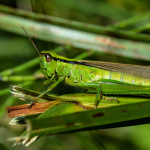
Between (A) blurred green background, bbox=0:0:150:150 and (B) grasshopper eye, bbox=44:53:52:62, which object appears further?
(A) blurred green background, bbox=0:0:150:150

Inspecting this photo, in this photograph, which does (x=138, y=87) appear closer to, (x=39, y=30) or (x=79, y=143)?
(x=79, y=143)

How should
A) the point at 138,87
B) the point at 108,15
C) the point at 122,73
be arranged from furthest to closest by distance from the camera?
1. the point at 108,15
2. the point at 122,73
3. the point at 138,87

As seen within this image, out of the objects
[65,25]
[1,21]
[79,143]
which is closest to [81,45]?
[65,25]

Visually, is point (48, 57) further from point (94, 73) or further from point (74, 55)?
point (74, 55)

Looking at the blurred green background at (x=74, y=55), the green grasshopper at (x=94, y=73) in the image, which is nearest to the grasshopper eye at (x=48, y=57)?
the green grasshopper at (x=94, y=73)

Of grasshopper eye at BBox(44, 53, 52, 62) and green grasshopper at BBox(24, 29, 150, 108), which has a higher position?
grasshopper eye at BBox(44, 53, 52, 62)

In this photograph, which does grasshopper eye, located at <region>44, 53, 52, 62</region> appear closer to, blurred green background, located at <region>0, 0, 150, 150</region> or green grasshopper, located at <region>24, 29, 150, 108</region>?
green grasshopper, located at <region>24, 29, 150, 108</region>

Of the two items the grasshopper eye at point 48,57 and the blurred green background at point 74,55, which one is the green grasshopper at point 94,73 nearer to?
the grasshopper eye at point 48,57

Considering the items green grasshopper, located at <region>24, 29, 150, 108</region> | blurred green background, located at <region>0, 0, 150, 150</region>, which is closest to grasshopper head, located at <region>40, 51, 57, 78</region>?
green grasshopper, located at <region>24, 29, 150, 108</region>
